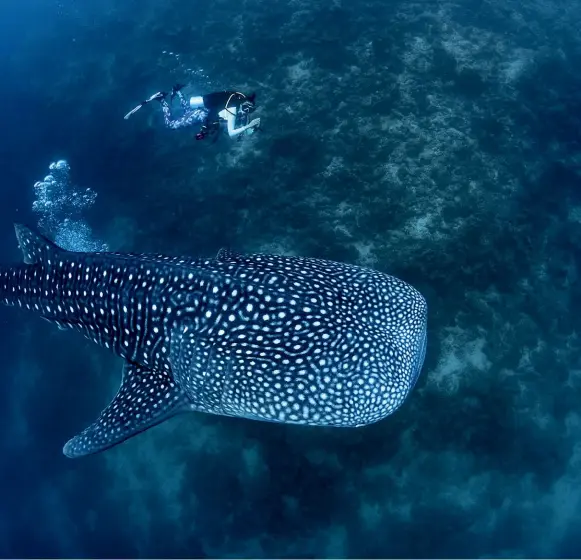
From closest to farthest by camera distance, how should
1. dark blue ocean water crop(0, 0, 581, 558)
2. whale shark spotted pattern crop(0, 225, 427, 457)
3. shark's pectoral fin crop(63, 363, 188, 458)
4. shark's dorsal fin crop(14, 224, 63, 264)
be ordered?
whale shark spotted pattern crop(0, 225, 427, 457) < shark's pectoral fin crop(63, 363, 188, 458) < shark's dorsal fin crop(14, 224, 63, 264) < dark blue ocean water crop(0, 0, 581, 558)

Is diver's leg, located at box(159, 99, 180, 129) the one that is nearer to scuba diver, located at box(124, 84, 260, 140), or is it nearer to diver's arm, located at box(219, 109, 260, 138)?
scuba diver, located at box(124, 84, 260, 140)

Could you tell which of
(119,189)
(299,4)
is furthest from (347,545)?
(299,4)

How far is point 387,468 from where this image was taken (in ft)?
34.1

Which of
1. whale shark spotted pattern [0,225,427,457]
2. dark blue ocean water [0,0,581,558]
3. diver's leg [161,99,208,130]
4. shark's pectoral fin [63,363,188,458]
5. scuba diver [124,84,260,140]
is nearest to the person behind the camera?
whale shark spotted pattern [0,225,427,457]

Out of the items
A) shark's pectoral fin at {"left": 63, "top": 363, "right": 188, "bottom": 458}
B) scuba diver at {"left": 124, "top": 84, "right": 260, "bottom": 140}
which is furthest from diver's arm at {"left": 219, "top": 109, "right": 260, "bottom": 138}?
shark's pectoral fin at {"left": 63, "top": 363, "right": 188, "bottom": 458}

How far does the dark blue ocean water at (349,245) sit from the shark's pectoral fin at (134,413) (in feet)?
11.2

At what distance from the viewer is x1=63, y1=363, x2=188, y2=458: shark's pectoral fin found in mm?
8289

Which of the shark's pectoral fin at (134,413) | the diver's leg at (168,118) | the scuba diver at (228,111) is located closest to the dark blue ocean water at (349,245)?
the diver's leg at (168,118)

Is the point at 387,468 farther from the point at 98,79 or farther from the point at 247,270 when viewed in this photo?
the point at 98,79

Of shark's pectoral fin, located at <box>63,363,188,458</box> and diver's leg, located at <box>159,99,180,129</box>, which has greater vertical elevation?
diver's leg, located at <box>159,99,180,129</box>

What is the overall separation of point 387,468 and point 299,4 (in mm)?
19635

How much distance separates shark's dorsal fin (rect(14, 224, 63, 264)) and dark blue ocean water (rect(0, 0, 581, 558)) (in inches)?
184

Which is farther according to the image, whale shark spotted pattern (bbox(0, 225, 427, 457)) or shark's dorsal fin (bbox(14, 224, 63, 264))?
shark's dorsal fin (bbox(14, 224, 63, 264))

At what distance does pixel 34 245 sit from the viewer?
9.53 metres
